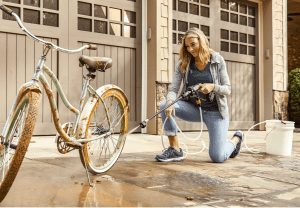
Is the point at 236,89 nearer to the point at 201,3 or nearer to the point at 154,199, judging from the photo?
the point at 201,3

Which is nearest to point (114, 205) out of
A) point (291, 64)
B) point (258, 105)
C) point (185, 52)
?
point (185, 52)

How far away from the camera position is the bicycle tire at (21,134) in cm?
210

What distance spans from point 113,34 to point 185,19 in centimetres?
156

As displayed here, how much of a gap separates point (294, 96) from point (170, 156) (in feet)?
19.5

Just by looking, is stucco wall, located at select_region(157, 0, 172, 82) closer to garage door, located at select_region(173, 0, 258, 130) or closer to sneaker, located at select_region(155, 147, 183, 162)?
garage door, located at select_region(173, 0, 258, 130)

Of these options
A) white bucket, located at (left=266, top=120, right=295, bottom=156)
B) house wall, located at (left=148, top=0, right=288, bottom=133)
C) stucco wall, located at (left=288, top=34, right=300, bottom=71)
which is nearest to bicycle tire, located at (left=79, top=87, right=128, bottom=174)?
white bucket, located at (left=266, top=120, right=295, bottom=156)

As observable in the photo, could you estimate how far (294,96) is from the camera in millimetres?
9117

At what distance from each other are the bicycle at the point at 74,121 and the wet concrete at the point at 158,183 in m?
0.19

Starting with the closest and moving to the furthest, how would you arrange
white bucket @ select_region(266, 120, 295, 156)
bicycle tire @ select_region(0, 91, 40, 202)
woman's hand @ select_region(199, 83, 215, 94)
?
bicycle tire @ select_region(0, 91, 40, 202)
woman's hand @ select_region(199, 83, 215, 94)
white bucket @ select_region(266, 120, 295, 156)

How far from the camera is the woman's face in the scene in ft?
12.5

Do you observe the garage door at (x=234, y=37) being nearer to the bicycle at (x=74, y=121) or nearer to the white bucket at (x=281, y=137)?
the white bucket at (x=281, y=137)

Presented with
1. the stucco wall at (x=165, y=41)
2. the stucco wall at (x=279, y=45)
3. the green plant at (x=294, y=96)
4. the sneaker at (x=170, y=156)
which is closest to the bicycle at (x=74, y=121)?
the sneaker at (x=170, y=156)

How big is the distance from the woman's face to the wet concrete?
3.28 ft

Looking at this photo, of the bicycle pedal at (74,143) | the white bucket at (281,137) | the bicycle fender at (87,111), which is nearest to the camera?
the bicycle pedal at (74,143)
